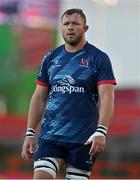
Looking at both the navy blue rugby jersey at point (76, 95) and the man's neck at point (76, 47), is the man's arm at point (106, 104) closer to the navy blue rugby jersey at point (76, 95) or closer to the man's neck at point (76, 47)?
the navy blue rugby jersey at point (76, 95)

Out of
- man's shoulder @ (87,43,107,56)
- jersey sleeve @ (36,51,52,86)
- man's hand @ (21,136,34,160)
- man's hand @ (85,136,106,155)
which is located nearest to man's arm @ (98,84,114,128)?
man's hand @ (85,136,106,155)

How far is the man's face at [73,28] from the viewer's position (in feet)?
21.9

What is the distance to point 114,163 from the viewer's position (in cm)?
2102

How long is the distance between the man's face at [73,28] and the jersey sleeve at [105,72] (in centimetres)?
28

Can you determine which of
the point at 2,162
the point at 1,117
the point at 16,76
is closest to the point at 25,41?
the point at 16,76

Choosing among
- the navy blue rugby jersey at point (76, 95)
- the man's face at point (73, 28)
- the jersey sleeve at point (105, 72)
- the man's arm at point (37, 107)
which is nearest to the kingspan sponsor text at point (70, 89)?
the navy blue rugby jersey at point (76, 95)

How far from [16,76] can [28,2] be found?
3.49m

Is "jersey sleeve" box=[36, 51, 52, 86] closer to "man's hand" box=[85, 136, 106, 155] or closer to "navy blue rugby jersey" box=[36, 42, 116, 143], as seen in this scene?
"navy blue rugby jersey" box=[36, 42, 116, 143]

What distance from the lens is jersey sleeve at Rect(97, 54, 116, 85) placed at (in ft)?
21.7

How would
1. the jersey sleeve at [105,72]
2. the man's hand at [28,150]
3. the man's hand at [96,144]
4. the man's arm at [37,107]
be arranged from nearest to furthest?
the man's hand at [96,144]
the jersey sleeve at [105,72]
the man's hand at [28,150]
the man's arm at [37,107]

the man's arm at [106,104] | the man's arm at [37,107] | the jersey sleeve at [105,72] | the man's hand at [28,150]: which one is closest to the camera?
the man's arm at [106,104]

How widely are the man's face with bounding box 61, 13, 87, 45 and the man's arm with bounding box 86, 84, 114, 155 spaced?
0.45 metres

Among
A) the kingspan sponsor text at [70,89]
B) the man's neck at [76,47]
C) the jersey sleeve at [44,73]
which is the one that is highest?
the man's neck at [76,47]

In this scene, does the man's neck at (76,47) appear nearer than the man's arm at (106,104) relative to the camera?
No
